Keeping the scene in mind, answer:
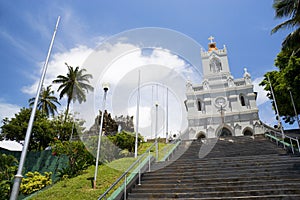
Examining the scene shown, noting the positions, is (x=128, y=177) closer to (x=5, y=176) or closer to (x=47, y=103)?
(x=5, y=176)

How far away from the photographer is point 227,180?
Result: 682 centimetres

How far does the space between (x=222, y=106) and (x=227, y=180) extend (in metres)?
22.3

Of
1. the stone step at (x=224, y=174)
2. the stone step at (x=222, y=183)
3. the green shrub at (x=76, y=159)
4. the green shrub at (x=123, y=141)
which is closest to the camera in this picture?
the stone step at (x=222, y=183)

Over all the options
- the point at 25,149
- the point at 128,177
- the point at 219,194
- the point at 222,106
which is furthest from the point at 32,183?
the point at 222,106

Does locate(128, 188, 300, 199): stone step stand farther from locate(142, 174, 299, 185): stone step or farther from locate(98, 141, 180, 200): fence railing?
locate(142, 174, 299, 185): stone step

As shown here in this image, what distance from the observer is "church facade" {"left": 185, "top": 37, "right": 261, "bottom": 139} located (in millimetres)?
26000

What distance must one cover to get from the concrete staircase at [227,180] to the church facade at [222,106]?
1787 cm

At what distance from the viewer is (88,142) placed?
530 inches

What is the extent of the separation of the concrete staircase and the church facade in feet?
58.6

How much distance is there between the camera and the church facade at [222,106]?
1024 inches

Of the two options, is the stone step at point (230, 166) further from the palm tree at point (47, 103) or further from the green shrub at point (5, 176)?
the palm tree at point (47, 103)

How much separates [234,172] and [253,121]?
20341 mm

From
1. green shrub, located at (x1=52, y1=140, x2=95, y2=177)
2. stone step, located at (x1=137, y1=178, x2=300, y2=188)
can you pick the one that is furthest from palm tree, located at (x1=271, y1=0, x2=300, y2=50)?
green shrub, located at (x1=52, y1=140, x2=95, y2=177)

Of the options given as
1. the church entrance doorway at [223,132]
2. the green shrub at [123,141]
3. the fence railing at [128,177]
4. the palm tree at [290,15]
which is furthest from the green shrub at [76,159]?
the church entrance doorway at [223,132]
